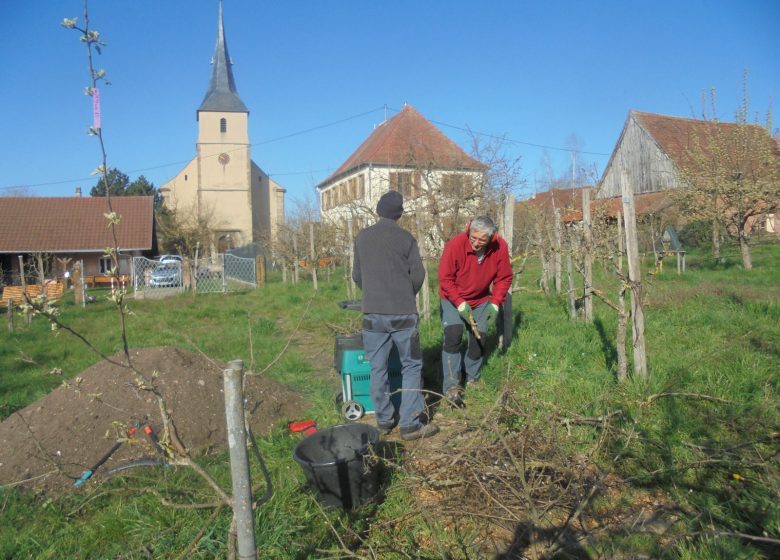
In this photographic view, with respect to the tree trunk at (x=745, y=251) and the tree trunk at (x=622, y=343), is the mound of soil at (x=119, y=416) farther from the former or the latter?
the tree trunk at (x=745, y=251)

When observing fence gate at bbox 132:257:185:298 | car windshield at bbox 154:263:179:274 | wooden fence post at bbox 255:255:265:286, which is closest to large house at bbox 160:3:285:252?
car windshield at bbox 154:263:179:274

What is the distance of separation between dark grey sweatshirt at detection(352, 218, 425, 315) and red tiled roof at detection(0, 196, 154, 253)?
3027 centimetres

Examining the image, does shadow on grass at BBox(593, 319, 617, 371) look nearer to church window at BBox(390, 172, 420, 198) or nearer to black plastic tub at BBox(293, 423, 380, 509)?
black plastic tub at BBox(293, 423, 380, 509)

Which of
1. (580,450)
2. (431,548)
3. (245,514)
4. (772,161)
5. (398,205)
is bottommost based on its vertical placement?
(431,548)

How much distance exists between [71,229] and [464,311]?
34374mm

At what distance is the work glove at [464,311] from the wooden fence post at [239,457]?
→ 2866 millimetres

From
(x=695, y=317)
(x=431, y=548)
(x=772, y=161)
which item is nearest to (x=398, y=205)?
(x=431, y=548)

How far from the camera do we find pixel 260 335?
29.6ft

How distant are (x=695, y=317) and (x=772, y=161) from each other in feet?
36.0

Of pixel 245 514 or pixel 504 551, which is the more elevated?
pixel 245 514

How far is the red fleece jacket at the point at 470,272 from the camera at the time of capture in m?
4.51

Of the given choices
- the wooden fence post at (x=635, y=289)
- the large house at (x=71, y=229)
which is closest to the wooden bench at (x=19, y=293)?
the wooden fence post at (x=635, y=289)

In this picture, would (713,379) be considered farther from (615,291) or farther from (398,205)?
(615,291)

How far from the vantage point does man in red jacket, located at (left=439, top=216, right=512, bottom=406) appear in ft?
14.7
